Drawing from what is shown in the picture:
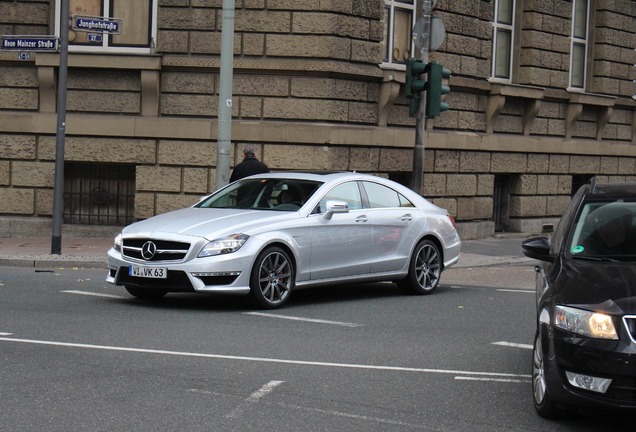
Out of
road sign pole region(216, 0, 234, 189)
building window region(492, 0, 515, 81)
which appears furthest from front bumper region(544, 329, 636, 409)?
building window region(492, 0, 515, 81)

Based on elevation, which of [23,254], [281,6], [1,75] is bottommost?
[23,254]

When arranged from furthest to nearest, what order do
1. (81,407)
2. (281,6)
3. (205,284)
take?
(281,6) < (205,284) < (81,407)

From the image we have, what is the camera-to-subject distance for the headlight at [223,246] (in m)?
10.6

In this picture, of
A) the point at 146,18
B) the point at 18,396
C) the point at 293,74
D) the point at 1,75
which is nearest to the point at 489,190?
the point at 293,74

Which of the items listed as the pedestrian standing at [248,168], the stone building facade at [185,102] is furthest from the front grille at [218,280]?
the stone building facade at [185,102]

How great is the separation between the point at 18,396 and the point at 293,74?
1250 centimetres

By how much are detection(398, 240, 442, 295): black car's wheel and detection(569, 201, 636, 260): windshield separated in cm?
556

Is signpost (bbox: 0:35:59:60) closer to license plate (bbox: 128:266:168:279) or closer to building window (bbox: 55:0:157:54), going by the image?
building window (bbox: 55:0:157:54)

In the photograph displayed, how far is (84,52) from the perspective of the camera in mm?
18859

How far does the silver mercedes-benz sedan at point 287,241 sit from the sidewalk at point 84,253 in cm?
372

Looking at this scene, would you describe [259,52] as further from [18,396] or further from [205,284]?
[18,396]

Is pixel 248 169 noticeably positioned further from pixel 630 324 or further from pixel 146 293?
pixel 630 324

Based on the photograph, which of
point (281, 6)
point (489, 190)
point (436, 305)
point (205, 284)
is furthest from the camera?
point (489, 190)

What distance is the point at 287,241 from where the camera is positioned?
11.1 meters
